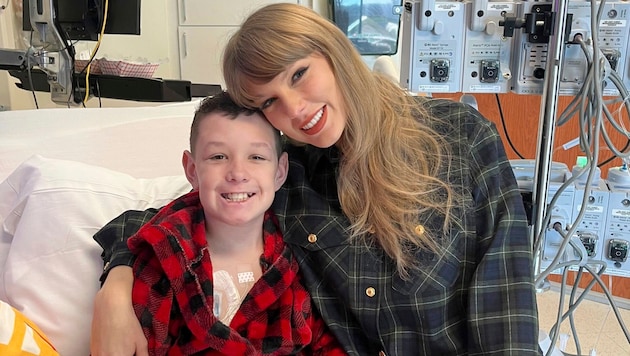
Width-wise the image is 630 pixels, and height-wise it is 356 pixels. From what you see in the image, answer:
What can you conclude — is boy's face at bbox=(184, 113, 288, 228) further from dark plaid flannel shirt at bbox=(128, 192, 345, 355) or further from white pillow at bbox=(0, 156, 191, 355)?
white pillow at bbox=(0, 156, 191, 355)

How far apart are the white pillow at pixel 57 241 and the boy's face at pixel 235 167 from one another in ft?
0.97

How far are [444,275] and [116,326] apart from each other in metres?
0.62

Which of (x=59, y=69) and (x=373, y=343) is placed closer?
(x=373, y=343)

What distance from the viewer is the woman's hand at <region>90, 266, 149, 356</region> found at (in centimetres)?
99

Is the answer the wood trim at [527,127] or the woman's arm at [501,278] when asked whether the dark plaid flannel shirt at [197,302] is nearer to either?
the woman's arm at [501,278]

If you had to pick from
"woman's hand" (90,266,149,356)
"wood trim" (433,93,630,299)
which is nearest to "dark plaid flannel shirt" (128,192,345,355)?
"woman's hand" (90,266,149,356)

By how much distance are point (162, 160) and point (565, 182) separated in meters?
1.15

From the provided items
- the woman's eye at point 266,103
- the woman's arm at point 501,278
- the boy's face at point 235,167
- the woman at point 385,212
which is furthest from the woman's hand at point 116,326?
the woman's arm at point 501,278

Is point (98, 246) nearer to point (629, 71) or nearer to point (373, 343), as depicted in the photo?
point (373, 343)

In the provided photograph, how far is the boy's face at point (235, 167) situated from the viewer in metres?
1.04

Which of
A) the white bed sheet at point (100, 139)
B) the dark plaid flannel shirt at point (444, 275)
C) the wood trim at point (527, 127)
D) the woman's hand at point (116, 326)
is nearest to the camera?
the woman's hand at point (116, 326)

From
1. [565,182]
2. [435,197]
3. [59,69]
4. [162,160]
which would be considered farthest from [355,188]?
[59,69]

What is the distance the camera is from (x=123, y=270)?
1.07 m

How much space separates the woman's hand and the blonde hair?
16.5 inches
